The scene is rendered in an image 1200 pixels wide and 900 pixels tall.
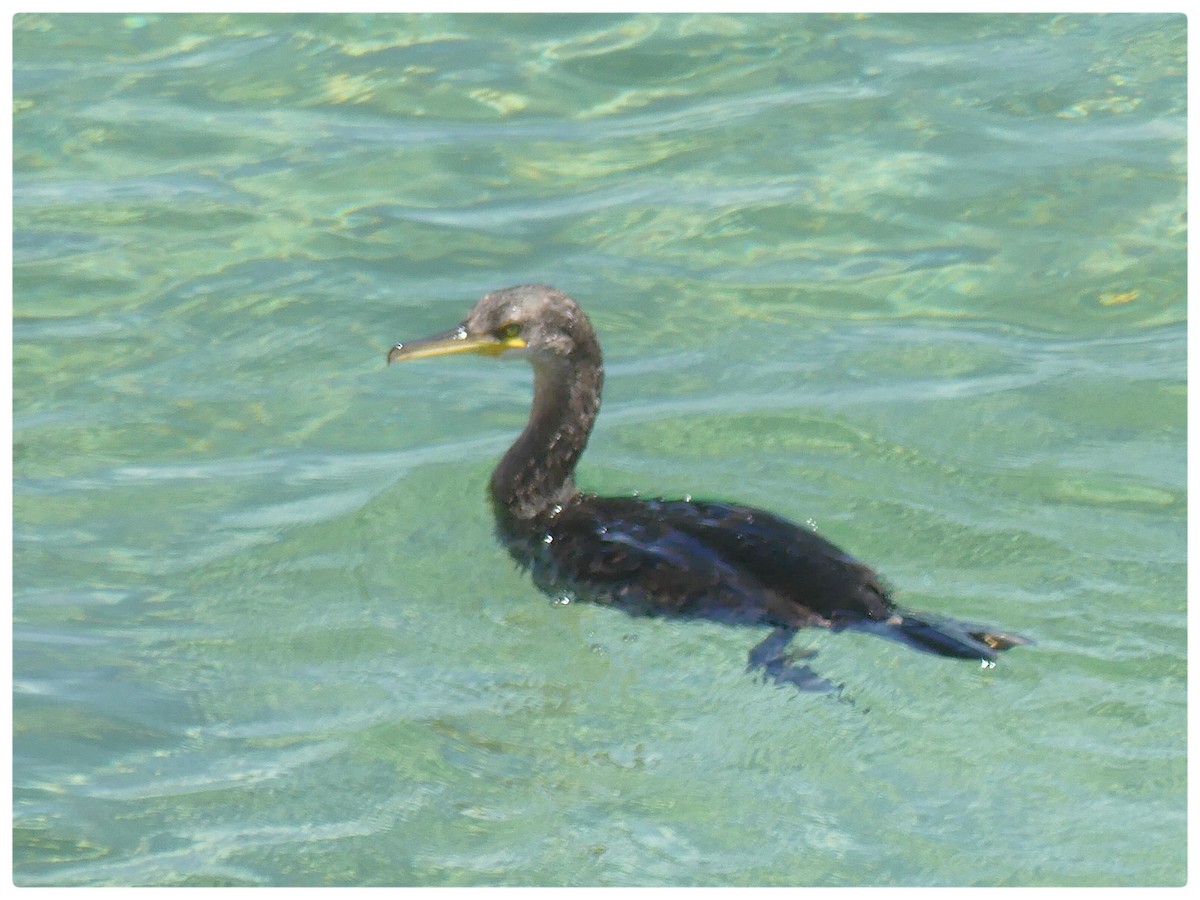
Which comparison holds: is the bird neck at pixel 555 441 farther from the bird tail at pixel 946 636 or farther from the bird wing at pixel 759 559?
the bird tail at pixel 946 636

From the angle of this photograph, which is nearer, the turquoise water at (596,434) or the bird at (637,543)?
A: the turquoise water at (596,434)

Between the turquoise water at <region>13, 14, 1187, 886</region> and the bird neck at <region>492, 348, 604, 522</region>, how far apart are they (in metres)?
0.23

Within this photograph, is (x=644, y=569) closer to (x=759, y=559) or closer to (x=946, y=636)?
(x=759, y=559)

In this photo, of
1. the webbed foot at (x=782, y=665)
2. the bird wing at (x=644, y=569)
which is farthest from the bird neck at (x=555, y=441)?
the webbed foot at (x=782, y=665)

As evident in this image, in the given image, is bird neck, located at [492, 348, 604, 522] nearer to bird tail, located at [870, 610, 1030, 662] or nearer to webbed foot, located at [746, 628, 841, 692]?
webbed foot, located at [746, 628, 841, 692]

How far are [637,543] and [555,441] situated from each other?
2.22ft

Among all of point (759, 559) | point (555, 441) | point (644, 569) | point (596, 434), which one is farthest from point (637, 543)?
point (596, 434)

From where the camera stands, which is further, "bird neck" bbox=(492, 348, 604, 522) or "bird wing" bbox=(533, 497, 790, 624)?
"bird neck" bbox=(492, 348, 604, 522)

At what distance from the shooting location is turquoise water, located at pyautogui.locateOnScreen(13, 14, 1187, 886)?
17.0 ft

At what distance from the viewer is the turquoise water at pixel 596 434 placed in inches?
204

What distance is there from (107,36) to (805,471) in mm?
5571

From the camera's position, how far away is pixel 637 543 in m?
6.15

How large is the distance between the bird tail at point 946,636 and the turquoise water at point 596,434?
64 mm

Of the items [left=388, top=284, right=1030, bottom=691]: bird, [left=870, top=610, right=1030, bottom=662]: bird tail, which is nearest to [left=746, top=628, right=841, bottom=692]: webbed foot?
[left=388, top=284, right=1030, bottom=691]: bird
